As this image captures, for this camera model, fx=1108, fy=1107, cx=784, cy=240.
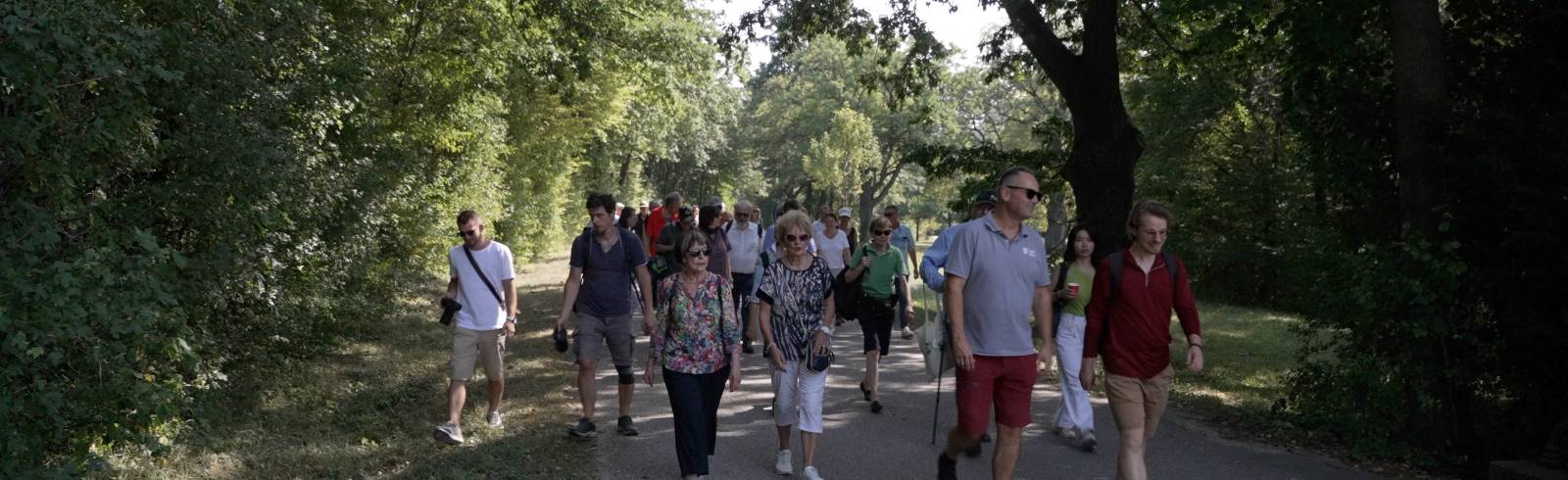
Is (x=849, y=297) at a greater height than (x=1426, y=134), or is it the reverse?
(x=1426, y=134)

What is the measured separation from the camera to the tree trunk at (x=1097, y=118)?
11.0 metres

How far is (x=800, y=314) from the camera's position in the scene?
652 centimetres

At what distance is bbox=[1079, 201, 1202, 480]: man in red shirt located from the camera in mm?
5512

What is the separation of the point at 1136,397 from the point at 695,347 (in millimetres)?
2376

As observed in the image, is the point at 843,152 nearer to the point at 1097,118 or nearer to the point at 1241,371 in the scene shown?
the point at 1241,371

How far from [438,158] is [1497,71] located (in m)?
15.5

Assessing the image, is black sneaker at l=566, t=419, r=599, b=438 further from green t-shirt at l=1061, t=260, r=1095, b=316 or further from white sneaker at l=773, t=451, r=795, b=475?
green t-shirt at l=1061, t=260, r=1095, b=316

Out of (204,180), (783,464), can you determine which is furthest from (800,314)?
(204,180)

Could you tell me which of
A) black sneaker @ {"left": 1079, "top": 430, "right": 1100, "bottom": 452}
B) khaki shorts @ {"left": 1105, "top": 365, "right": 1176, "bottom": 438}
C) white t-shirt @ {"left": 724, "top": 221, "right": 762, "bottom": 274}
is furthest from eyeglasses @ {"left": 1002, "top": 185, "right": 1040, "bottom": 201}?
white t-shirt @ {"left": 724, "top": 221, "right": 762, "bottom": 274}

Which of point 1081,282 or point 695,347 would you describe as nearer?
point 695,347

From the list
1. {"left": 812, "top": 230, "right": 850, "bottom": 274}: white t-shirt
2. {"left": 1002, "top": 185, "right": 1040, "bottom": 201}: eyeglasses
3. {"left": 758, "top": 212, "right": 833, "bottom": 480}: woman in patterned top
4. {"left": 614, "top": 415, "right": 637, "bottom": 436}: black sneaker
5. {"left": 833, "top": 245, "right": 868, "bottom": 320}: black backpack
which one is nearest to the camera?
{"left": 1002, "top": 185, "right": 1040, "bottom": 201}: eyeglasses

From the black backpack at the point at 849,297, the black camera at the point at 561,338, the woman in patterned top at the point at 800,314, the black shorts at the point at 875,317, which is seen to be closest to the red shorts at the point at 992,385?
the woman in patterned top at the point at 800,314

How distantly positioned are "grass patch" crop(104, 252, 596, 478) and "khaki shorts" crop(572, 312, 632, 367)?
0.65 metres

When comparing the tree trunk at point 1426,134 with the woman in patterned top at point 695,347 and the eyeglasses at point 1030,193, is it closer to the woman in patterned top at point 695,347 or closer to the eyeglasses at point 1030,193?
the eyeglasses at point 1030,193
